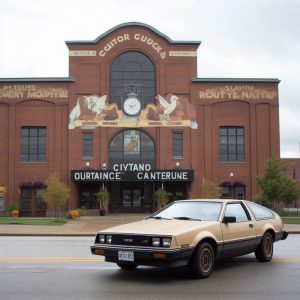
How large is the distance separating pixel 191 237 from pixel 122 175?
1420 inches

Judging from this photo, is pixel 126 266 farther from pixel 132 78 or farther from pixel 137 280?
pixel 132 78

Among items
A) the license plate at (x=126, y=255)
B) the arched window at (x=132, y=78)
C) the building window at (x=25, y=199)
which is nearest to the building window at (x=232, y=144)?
the arched window at (x=132, y=78)

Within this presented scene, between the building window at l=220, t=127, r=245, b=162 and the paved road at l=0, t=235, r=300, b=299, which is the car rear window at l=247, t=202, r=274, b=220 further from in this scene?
the building window at l=220, t=127, r=245, b=162

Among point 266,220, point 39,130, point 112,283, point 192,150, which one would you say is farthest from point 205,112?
point 112,283

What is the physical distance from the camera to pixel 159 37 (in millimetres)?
48844

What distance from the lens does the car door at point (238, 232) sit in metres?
11.0

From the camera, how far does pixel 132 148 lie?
47969 millimetres

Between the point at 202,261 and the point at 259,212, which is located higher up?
the point at 259,212

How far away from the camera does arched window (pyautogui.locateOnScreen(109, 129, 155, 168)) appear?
4788 centimetres

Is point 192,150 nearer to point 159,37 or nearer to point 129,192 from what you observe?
point 129,192

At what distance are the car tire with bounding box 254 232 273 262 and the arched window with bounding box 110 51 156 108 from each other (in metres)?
36.1

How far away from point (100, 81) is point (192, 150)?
10243 millimetres

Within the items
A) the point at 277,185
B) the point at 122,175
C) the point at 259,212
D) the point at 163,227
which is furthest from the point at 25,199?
the point at 163,227

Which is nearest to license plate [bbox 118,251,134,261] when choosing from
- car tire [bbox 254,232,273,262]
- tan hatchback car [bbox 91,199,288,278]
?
tan hatchback car [bbox 91,199,288,278]
